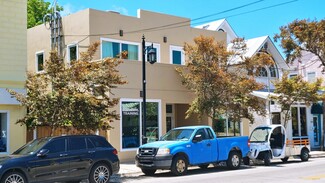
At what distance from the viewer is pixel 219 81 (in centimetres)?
2127

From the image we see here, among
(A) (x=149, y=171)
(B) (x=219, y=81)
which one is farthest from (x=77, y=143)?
(B) (x=219, y=81)

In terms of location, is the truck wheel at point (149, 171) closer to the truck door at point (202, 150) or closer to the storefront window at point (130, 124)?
the truck door at point (202, 150)

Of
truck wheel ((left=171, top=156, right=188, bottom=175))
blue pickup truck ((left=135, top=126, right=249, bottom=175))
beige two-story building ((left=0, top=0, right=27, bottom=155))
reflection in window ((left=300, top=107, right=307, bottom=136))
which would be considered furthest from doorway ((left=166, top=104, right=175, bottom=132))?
reflection in window ((left=300, top=107, right=307, bottom=136))

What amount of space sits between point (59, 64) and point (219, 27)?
89.4ft

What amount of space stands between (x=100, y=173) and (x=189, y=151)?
13.0 ft

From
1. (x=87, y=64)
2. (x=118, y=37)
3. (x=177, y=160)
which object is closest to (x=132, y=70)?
(x=118, y=37)

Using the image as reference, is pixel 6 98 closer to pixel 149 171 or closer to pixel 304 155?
pixel 149 171

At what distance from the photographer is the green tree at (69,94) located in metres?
15.6

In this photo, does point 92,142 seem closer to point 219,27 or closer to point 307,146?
point 307,146

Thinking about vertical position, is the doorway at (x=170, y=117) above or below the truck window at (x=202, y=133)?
above

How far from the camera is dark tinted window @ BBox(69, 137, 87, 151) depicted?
45.1 ft

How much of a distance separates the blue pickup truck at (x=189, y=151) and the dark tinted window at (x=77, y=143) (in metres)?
3.10

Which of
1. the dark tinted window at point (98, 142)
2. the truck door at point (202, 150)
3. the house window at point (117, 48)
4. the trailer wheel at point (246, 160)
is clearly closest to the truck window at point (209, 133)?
the truck door at point (202, 150)

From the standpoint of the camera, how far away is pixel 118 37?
960 inches
